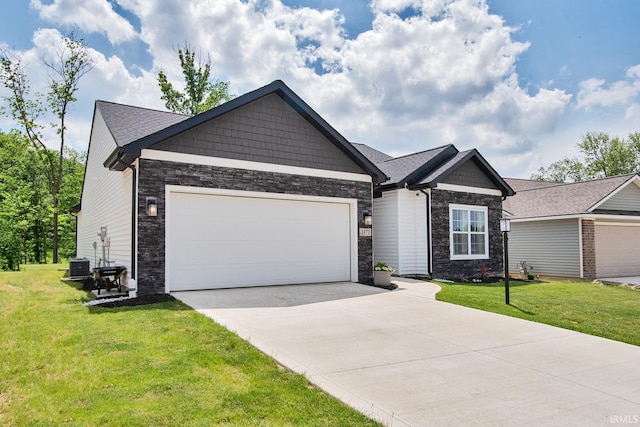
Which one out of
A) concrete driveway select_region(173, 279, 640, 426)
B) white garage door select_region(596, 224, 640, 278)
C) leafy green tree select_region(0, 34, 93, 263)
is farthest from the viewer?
leafy green tree select_region(0, 34, 93, 263)

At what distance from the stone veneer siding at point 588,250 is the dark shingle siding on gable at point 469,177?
14.4 feet

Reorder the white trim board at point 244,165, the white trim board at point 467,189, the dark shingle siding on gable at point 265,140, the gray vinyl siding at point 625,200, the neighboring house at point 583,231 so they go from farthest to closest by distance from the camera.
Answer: the gray vinyl siding at point 625,200, the neighboring house at point 583,231, the white trim board at point 467,189, the dark shingle siding on gable at point 265,140, the white trim board at point 244,165

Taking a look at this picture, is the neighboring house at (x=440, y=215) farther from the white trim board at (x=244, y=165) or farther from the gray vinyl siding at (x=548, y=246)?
the gray vinyl siding at (x=548, y=246)

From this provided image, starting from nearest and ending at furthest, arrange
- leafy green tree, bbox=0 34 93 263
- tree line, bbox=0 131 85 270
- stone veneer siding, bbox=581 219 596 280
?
stone veneer siding, bbox=581 219 596 280 < leafy green tree, bbox=0 34 93 263 < tree line, bbox=0 131 85 270

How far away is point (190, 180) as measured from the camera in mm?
9711

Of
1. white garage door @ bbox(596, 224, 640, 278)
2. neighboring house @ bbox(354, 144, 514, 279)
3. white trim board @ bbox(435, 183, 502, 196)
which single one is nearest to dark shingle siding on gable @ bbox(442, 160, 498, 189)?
neighboring house @ bbox(354, 144, 514, 279)

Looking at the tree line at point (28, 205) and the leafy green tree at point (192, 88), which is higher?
the leafy green tree at point (192, 88)

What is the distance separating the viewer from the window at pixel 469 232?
594 inches

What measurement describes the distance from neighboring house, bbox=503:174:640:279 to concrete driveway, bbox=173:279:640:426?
11385mm

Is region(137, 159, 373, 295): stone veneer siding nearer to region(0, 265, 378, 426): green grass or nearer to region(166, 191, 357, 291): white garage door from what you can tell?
region(166, 191, 357, 291): white garage door

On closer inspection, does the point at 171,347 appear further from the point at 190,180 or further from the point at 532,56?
the point at 532,56

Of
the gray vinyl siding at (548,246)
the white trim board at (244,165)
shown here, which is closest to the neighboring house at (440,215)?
the white trim board at (244,165)

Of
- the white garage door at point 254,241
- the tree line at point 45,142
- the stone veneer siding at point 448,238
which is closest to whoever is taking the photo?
the white garage door at point 254,241

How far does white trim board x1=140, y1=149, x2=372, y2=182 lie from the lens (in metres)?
9.38
